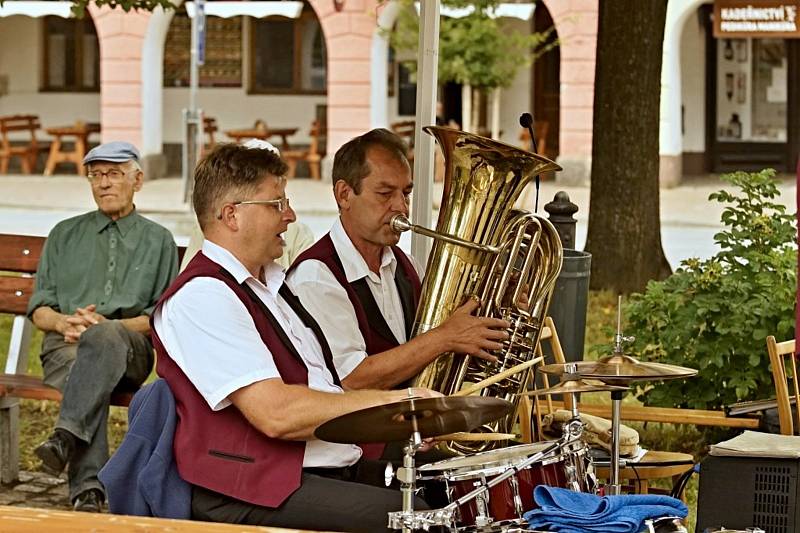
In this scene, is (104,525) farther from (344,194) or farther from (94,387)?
(94,387)

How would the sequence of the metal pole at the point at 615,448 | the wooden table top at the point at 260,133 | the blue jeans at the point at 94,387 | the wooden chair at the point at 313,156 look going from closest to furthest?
the metal pole at the point at 615,448
the blue jeans at the point at 94,387
the wooden table top at the point at 260,133
the wooden chair at the point at 313,156

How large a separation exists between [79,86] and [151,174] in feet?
12.3

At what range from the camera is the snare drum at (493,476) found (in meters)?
3.65

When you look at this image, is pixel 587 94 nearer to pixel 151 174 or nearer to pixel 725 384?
pixel 151 174

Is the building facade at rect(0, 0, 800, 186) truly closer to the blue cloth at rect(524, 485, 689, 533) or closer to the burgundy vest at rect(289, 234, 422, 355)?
the burgundy vest at rect(289, 234, 422, 355)

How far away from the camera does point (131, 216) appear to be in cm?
632

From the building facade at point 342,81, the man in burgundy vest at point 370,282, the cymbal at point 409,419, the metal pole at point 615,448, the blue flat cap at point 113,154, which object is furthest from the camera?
the building facade at point 342,81

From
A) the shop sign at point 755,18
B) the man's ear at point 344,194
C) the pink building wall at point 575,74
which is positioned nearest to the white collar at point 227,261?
the man's ear at point 344,194

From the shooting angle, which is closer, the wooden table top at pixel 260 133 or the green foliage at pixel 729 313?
the green foliage at pixel 729 313

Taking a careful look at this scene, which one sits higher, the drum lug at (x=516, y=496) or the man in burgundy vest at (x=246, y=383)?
the man in burgundy vest at (x=246, y=383)

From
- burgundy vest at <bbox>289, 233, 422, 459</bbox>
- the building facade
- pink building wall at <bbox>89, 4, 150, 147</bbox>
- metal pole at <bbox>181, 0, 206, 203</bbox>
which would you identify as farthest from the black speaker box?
pink building wall at <bbox>89, 4, 150, 147</bbox>

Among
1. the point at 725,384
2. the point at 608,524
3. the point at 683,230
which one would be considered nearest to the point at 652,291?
the point at 725,384

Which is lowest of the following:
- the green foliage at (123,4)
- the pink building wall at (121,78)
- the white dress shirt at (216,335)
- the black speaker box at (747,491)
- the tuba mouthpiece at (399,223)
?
the black speaker box at (747,491)

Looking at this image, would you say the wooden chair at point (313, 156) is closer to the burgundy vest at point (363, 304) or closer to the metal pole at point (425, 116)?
the metal pole at point (425, 116)
